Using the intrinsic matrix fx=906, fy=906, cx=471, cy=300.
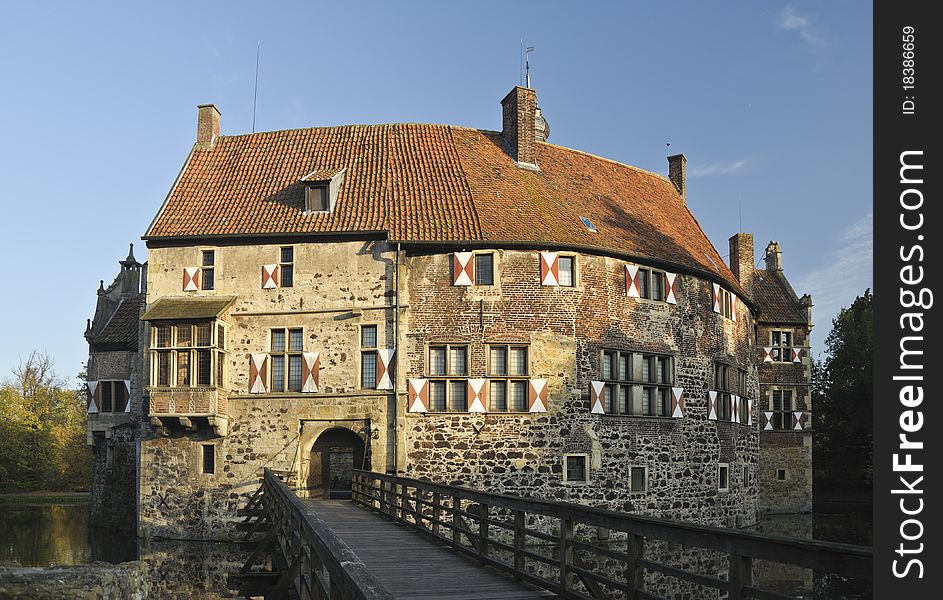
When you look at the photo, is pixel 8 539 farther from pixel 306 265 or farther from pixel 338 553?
pixel 338 553

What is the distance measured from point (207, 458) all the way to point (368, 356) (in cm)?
505

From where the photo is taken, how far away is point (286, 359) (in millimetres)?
23812

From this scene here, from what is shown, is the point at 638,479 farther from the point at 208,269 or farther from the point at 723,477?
the point at 208,269

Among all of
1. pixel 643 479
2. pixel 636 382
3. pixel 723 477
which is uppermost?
pixel 636 382

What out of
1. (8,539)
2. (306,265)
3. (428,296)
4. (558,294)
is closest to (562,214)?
(558,294)

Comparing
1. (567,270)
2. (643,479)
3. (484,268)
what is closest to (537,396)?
(567,270)

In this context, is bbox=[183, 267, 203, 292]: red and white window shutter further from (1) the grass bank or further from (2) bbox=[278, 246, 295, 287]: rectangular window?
(1) the grass bank

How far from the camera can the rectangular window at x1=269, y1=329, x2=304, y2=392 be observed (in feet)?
78.1

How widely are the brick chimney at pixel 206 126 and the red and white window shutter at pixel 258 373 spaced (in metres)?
7.90

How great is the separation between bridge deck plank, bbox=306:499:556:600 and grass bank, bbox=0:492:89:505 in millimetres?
38209

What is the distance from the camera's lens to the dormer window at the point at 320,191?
A: 80.8ft

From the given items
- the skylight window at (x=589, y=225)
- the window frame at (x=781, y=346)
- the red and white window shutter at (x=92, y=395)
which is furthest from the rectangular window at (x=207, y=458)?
the window frame at (x=781, y=346)

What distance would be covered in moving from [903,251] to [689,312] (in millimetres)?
21163

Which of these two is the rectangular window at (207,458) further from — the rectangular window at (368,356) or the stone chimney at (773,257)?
the stone chimney at (773,257)
